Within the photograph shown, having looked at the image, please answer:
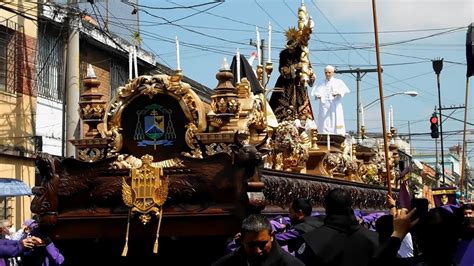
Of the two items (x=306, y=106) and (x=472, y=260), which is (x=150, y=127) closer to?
(x=472, y=260)

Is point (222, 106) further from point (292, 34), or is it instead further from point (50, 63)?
point (50, 63)

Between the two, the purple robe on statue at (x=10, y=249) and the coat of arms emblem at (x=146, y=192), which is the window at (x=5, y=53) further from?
the coat of arms emblem at (x=146, y=192)

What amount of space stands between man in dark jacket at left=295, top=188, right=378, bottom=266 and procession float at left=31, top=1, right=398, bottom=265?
1.40 metres

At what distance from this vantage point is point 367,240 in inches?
212

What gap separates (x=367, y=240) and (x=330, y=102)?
23.0 ft

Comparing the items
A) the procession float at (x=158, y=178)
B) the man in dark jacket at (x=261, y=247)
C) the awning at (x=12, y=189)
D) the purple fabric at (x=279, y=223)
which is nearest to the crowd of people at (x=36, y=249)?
the procession float at (x=158, y=178)

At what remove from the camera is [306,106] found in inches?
452

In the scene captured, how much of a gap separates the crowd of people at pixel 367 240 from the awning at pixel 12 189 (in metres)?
10.8

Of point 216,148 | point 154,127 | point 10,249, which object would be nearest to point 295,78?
point 154,127

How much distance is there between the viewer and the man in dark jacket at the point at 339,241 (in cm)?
531

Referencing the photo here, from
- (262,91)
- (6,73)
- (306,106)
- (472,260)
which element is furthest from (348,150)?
(6,73)

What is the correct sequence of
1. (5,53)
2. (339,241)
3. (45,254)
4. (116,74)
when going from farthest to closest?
(116,74) → (5,53) → (45,254) → (339,241)

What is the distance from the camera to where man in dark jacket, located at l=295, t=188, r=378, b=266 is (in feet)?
17.4

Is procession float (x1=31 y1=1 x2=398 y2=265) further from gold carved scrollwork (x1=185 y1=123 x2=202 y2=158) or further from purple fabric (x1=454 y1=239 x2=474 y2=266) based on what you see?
purple fabric (x1=454 y1=239 x2=474 y2=266)
